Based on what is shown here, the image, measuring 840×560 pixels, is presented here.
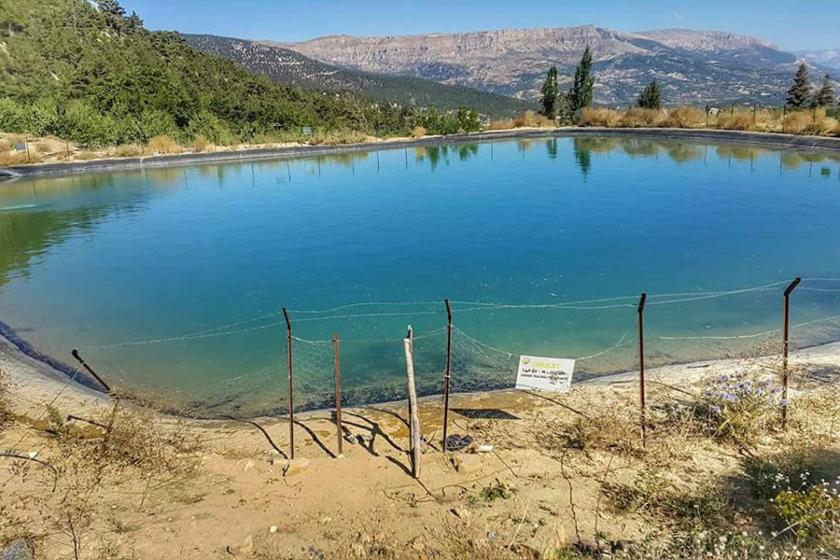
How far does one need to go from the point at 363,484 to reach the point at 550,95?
94.9 feet

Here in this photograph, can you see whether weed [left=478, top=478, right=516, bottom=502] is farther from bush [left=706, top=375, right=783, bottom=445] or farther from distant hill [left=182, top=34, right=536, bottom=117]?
distant hill [left=182, top=34, right=536, bottom=117]

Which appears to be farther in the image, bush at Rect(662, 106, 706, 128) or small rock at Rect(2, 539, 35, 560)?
bush at Rect(662, 106, 706, 128)

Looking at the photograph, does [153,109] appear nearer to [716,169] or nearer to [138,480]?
[716,169]

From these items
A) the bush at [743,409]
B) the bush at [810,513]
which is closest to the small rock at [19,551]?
the bush at [810,513]

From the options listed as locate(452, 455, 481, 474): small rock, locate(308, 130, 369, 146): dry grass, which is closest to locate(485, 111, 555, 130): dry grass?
locate(308, 130, 369, 146): dry grass

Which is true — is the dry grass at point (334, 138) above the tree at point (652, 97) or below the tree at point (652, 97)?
below

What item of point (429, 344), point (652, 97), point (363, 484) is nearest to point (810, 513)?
point (363, 484)

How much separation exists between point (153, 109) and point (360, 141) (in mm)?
9540

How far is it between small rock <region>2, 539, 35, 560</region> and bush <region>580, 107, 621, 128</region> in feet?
92.9

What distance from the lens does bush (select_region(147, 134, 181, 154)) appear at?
22.6 m

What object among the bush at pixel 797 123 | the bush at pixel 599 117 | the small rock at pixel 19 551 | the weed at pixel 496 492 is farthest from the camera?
the bush at pixel 599 117

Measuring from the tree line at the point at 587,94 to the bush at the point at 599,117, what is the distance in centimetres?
82

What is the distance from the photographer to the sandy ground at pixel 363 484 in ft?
10.6

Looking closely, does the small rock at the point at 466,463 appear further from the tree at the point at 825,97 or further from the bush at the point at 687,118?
the tree at the point at 825,97
